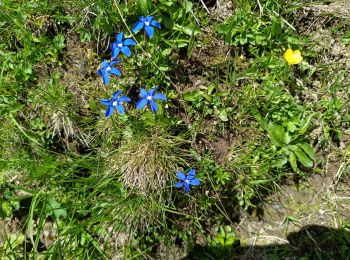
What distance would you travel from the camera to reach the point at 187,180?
8.93 feet

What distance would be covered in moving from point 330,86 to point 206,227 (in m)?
1.47

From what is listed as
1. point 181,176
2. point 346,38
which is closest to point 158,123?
point 181,176

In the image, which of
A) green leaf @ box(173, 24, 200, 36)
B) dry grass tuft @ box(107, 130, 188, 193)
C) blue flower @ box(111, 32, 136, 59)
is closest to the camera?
blue flower @ box(111, 32, 136, 59)

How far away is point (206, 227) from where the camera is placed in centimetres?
304

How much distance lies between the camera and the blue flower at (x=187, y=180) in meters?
2.70

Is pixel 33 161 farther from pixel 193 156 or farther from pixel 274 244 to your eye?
pixel 274 244

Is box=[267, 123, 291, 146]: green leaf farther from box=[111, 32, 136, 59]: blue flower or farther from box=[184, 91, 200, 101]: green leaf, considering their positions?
box=[111, 32, 136, 59]: blue flower

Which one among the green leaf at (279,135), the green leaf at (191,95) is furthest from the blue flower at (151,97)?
the green leaf at (279,135)

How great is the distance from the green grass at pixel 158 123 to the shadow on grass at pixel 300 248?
0.03 meters

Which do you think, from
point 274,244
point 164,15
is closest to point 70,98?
point 164,15

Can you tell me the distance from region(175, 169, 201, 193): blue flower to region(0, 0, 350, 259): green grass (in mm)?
109

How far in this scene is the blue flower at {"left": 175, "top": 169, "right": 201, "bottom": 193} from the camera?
8.84 ft

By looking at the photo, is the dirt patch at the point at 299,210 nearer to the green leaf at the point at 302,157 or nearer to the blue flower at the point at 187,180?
the green leaf at the point at 302,157

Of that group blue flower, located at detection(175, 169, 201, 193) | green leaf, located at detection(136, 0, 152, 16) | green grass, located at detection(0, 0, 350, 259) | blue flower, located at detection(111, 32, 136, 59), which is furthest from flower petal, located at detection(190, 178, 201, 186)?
green leaf, located at detection(136, 0, 152, 16)
